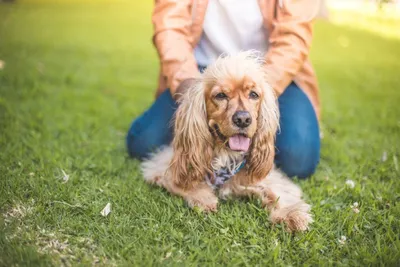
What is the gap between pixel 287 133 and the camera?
3320mm

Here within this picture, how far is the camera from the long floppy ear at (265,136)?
2711 millimetres

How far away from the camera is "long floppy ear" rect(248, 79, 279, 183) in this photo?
2711 millimetres

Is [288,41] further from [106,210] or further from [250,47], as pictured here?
[106,210]

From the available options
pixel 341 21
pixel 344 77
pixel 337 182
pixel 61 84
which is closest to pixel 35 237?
pixel 337 182

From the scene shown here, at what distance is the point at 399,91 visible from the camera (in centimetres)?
600

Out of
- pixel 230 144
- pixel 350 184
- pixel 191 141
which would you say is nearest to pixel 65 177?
pixel 191 141

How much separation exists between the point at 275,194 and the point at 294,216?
0.29m

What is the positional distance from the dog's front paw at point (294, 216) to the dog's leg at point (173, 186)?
0.39 m

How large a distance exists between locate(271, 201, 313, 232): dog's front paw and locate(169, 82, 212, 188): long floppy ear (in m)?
0.52

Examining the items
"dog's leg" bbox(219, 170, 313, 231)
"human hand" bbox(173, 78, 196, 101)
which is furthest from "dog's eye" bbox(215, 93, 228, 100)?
"dog's leg" bbox(219, 170, 313, 231)

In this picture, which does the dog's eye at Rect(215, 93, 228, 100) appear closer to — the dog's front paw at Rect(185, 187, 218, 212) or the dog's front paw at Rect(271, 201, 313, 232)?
the dog's front paw at Rect(185, 187, 218, 212)

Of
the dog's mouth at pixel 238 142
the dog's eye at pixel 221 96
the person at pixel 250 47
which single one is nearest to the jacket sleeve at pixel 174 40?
the person at pixel 250 47

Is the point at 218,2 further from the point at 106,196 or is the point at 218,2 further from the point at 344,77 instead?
the point at 344,77

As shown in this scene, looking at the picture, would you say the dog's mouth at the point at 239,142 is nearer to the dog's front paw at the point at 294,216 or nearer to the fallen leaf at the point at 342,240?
the dog's front paw at the point at 294,216
